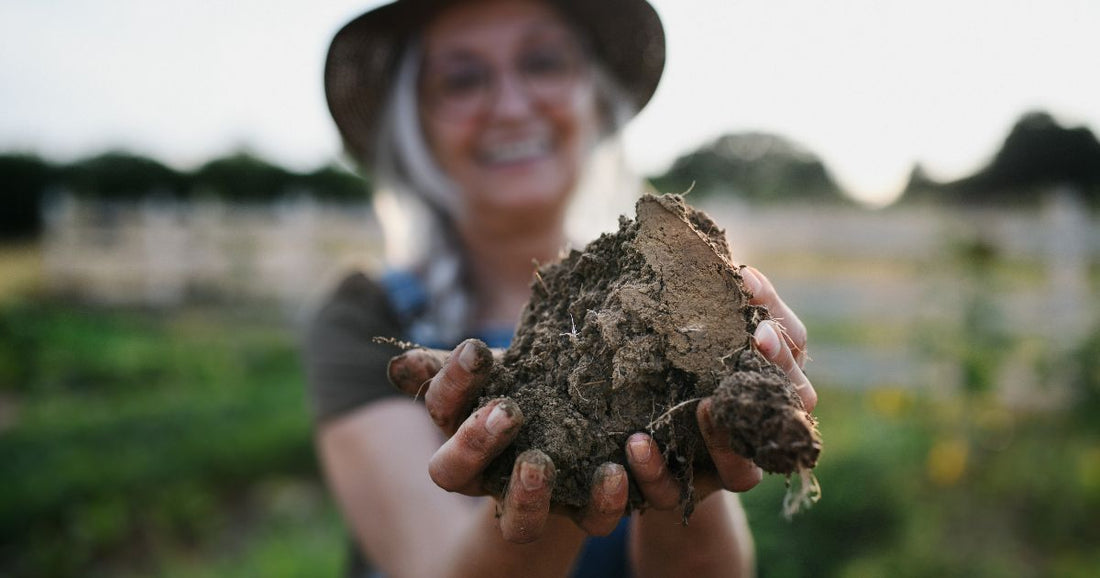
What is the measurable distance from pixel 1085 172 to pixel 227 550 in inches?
1305

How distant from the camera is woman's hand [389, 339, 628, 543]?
1126 millimetres

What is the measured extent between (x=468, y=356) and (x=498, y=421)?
5.0 inches

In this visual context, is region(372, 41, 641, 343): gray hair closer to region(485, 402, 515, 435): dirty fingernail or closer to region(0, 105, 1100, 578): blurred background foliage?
region(485, 402, 515, 435): dirty fingernail

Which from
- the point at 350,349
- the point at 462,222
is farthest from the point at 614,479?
the point at 462,222

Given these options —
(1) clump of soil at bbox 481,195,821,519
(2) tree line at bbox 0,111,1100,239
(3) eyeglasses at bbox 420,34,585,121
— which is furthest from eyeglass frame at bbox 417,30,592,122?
(2) tree line at bbox 0,111,1100,239

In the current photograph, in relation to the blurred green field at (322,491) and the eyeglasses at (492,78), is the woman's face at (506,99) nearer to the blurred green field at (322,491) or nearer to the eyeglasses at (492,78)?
the eyeglasses at (492,78)

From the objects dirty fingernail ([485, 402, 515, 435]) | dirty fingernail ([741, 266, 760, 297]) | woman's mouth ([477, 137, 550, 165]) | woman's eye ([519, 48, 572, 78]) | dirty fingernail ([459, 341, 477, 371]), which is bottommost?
dirty fingernail ([485, 402, 515, 435])

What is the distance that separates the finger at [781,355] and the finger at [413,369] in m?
0.61

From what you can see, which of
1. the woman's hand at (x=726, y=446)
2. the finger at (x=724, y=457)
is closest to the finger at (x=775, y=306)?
the woman's hand at (x=726, y=446)

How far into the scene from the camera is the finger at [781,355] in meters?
1.17

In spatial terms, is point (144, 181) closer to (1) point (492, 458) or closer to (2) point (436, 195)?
(2) point (436, 195)

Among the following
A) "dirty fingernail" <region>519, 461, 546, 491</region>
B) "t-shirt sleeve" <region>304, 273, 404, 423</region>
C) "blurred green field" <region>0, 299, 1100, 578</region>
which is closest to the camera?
"dirty fingernail" <region>519, 461, 546, 491</region>

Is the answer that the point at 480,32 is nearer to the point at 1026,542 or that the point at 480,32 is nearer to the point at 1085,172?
the point at 1026,542

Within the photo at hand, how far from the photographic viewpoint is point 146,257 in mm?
13938
